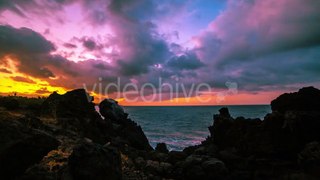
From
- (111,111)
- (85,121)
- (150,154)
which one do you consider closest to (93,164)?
(150,154)

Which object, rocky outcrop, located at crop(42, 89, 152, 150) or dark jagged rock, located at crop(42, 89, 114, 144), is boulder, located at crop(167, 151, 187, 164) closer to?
rocky outcrop, located at crop(42, 89, 152, 150)

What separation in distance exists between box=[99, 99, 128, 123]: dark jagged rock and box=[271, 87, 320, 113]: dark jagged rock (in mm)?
26909

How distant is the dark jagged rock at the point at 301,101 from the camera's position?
27.8 m

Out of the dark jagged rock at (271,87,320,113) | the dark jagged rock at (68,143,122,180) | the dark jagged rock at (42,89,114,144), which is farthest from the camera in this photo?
the dark jagged rock at (42,89,114,144)

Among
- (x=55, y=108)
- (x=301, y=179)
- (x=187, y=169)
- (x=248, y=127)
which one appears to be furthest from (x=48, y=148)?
(x=55, y=108)

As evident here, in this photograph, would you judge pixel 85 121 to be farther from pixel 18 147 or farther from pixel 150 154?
pixel 18 147

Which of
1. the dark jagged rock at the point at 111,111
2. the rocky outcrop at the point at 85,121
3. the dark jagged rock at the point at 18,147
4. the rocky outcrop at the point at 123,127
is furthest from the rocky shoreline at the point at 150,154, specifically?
the dark jagged rock at the point at 111,111

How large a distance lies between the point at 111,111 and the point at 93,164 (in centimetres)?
3523

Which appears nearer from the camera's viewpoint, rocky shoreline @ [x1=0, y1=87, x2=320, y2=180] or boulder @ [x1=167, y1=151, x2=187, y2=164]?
rocky shoreline @ [x1=0, y1=87, x2=320, y2=180]

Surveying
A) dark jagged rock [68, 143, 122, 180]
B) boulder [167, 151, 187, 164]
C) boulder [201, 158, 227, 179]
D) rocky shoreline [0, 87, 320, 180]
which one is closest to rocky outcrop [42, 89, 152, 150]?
rocky shoreline [0, 87, 320, 180]

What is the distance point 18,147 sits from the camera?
1240 centimetres

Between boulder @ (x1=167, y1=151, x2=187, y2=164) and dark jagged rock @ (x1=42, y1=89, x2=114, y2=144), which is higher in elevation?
dark jagged rock @ (x1=42, y1=89, x2=114, y2=144)

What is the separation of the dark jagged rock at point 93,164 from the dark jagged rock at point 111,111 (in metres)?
34.1

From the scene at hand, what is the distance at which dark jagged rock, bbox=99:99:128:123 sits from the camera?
48.4 metres
